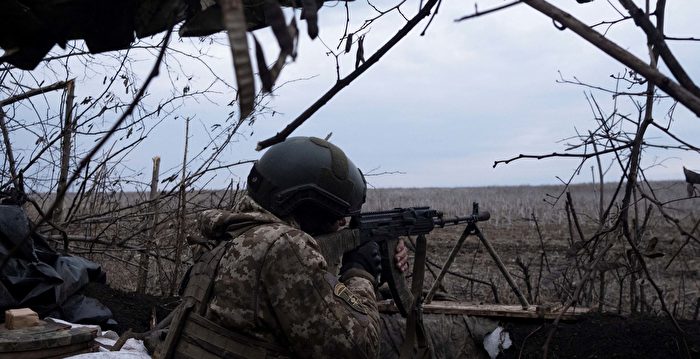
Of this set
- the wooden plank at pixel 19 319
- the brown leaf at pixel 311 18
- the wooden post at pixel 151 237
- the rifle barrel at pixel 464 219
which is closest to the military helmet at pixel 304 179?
the rifle barrel at pixel 464 219

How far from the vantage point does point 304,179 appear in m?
3.38

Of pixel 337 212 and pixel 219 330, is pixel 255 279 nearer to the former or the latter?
pixel 219 330

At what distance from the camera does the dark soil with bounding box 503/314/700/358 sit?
15.4 feet

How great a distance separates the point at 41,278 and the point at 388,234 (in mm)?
2187

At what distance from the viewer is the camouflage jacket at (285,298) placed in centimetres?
290

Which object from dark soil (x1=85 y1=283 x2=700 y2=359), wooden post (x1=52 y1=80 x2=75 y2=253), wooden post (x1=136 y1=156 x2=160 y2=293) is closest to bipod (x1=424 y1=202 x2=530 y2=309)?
dark soil (x1=85 y1=283 x2=700 y2=359)

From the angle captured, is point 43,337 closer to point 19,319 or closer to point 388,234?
point 19,319

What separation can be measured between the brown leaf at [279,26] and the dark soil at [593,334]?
395 cm

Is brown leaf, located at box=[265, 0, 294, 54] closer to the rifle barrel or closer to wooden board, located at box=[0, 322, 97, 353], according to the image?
wooden board, located at box=[0, 322, 97, 353]

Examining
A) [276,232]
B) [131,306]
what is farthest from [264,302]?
[131,306]

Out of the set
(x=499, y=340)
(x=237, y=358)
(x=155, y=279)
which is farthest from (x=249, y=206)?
(x=155, y=279)

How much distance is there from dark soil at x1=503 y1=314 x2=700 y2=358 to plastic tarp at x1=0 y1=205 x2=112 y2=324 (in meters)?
2.82

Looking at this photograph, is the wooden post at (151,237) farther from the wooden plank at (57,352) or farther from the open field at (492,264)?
the wooden plank at (57,352)

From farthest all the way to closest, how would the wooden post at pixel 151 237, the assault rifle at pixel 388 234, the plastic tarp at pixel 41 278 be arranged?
the wooden post at pixel 151 237, the plastic tarp at pixel 41 278, the assault rifle at pixel 388 234
